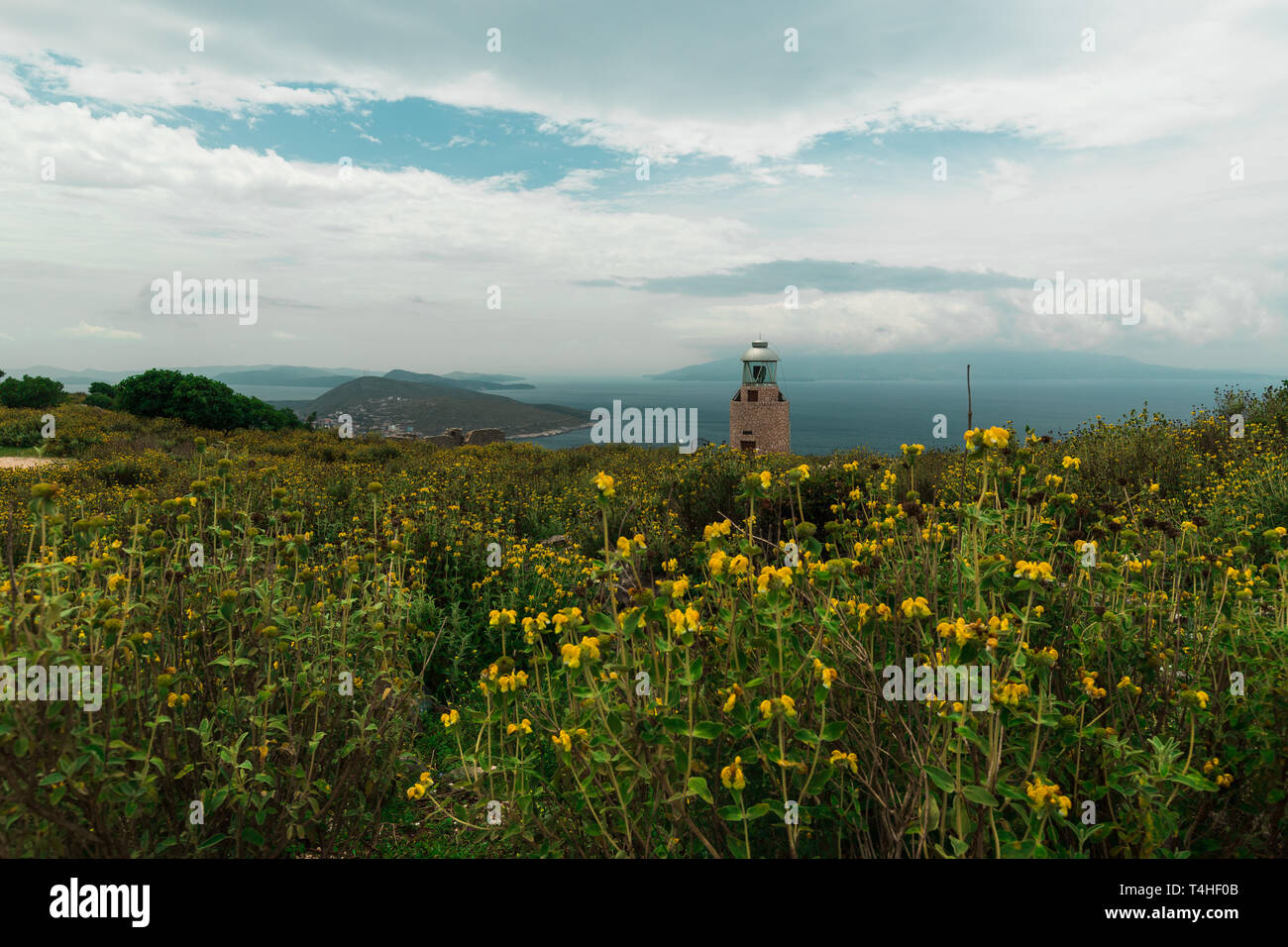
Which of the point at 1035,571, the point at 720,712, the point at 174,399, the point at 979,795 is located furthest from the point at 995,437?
the point at 174,399

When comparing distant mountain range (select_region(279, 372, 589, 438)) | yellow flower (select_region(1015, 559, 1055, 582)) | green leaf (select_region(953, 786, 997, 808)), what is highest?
distant mountain range (select_region(279, 372, 589, 438))

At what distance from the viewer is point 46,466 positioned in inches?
482

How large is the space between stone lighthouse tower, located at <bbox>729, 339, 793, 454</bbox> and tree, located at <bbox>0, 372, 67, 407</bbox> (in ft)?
80.9

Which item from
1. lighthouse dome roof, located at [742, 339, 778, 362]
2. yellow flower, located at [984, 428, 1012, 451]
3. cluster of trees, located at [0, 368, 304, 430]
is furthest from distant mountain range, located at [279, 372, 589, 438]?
yellow flower, located at [984, 428, 1012, 451]

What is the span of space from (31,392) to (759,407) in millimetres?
26158

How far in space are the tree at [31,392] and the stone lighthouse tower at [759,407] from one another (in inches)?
970

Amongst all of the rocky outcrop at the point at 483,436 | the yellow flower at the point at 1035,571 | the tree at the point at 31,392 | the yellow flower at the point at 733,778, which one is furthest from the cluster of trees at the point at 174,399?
the yellow flower at the point at 1035,571

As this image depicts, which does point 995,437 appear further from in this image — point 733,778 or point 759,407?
point 759,407

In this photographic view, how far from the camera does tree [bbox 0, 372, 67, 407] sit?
24250mm

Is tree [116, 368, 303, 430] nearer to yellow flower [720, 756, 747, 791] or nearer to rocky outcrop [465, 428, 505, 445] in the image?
rocky outcrop [465, 428, 505, 445]

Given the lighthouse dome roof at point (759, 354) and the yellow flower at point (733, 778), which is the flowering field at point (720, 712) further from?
the lighthouse dome roof at point (759, 354)

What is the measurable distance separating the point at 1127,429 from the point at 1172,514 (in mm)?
3885
